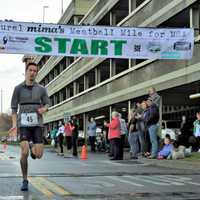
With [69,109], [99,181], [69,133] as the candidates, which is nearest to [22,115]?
→ [99,181]

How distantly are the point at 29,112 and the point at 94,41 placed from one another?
32.4 feet

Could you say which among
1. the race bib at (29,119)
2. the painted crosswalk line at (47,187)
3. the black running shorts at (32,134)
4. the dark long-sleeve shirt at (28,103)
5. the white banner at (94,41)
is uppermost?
the white banner at (94,41)

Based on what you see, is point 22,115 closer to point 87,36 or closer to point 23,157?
point 23,157

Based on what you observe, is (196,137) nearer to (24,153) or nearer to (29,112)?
(29,112)

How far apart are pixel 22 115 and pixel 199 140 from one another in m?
12.4

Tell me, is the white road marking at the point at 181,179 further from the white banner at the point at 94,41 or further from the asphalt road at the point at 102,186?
the white banner at the point at 94,41

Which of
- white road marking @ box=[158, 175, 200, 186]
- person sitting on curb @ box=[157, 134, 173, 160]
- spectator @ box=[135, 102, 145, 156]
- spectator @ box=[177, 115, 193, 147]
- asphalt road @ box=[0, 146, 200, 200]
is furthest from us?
spectator @ box=[177, 115, 193, 147]

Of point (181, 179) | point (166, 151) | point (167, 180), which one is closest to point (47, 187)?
point (167, 180)

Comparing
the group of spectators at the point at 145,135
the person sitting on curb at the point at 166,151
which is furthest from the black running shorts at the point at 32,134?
the person sitting on curb at the point at 166,151

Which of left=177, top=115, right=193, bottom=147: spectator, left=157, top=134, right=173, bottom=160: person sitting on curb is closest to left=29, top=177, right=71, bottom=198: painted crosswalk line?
left=157, top=134, right=173, bottom=160: person sitting on curb

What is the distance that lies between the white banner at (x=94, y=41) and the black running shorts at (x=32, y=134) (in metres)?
9.52

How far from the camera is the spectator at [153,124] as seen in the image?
17.7m

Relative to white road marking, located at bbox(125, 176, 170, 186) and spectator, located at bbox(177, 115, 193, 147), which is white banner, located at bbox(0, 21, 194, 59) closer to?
spectator, located at bbox(177, 115, 193, 147)

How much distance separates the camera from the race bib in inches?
354
